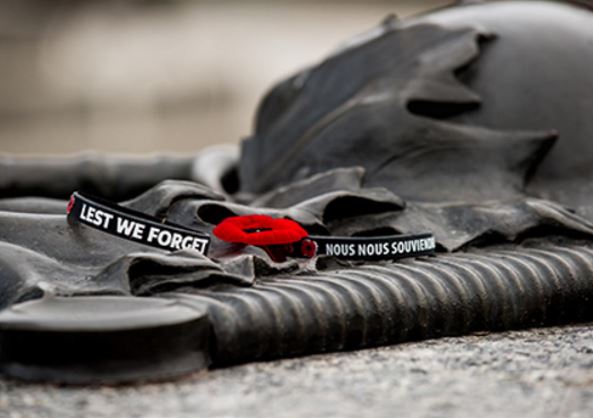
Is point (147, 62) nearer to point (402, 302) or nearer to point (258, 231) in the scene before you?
point (258, 231)

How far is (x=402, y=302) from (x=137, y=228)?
34 centimetres

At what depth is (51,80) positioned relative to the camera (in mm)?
8461

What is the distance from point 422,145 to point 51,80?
23.2 ft

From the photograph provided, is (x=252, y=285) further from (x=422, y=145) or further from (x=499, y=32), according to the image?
(x=499, y=32)

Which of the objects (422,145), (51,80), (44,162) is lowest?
(51,80)

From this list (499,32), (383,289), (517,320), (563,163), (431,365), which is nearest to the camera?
(431,365)

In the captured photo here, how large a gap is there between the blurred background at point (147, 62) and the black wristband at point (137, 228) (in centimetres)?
682

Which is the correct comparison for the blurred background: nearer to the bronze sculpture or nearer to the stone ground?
the bronze sculpture

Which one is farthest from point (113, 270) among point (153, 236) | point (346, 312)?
point (346, 312)

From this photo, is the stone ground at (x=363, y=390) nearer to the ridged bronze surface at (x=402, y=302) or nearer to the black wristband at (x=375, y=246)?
the ridged bronze surface at (x=402, y=302)

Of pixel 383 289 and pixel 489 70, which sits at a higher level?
pixel 489 70

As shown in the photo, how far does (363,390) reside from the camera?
1.08 metres

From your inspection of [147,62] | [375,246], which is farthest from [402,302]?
[147,62]

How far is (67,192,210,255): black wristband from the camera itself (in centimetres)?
132
